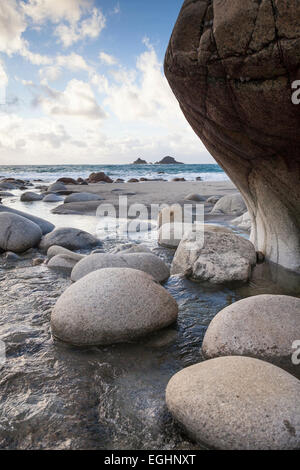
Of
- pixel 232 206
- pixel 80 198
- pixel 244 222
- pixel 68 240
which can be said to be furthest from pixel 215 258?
pixel 80 198

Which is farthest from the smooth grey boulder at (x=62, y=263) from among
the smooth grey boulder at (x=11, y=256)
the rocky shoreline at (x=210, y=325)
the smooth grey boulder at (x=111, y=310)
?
the smooth grey boulder at (x=111, y=310)

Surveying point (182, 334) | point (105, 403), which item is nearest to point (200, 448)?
point (105, 403)

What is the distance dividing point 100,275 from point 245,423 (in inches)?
60.0

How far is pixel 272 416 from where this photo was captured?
1.36m

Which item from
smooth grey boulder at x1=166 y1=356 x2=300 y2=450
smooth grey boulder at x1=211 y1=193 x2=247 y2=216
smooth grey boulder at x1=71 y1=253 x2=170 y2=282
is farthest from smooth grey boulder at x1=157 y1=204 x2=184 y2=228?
smooth grey boulder at x1=166 y1=356 x2=300 y2=450

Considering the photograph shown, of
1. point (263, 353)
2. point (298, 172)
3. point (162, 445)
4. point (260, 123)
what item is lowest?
point (162, 445)

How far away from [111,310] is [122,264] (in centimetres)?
110

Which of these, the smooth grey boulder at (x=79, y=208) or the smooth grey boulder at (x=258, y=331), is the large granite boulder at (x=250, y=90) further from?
the smooth grey boulder at (x=79, y=208)

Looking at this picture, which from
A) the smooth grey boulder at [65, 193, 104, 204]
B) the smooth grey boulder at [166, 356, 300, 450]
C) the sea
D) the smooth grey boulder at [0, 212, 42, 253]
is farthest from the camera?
the sea

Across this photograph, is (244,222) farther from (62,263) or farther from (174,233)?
(62,263)

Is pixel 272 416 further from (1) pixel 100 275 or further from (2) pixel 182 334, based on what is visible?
(1) pixel 100 275

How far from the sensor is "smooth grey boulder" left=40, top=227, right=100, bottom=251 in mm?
4945

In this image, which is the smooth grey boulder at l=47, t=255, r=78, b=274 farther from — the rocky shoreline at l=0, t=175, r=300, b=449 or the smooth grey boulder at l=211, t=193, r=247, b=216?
the smooth grey boulder at l=211, t=193, r=247, b=216

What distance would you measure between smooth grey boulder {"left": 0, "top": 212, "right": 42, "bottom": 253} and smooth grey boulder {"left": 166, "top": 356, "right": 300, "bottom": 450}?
3720 mm
